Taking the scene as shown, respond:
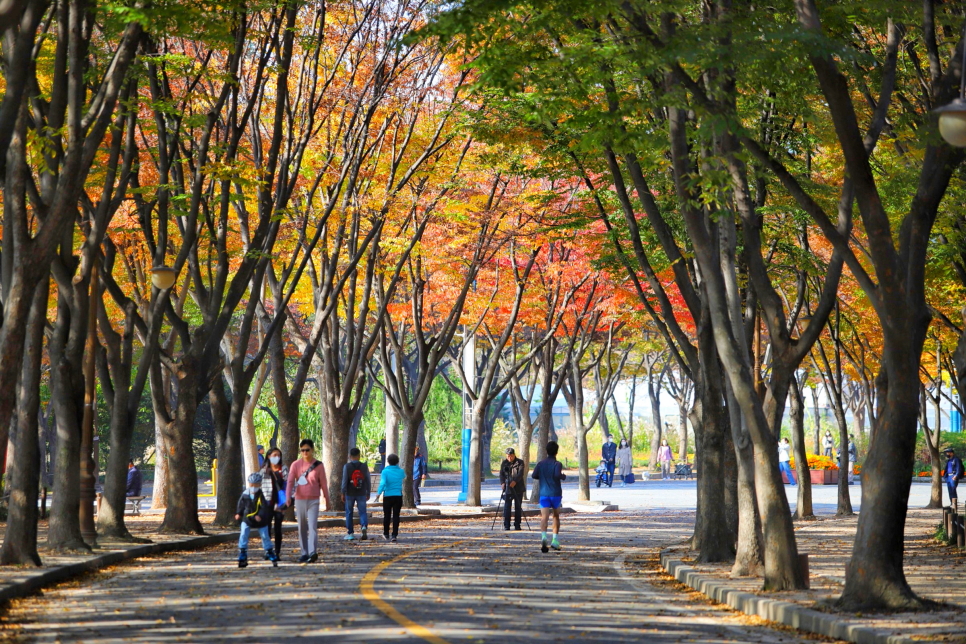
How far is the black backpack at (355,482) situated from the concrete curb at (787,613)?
774 cm

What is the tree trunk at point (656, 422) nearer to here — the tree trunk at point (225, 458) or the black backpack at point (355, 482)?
the tree trunk at point (225, 458)

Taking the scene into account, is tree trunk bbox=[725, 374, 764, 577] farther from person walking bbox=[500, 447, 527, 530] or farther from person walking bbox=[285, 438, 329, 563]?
person walking bbox=[500, 447, 527, 530]

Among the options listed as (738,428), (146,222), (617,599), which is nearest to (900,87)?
(738,428)

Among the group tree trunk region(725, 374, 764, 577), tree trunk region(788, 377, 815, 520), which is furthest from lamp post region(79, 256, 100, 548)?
tree trunk region(788, 377, 815, 520)

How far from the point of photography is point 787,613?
10875mm

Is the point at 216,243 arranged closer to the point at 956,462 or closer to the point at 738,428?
the point at 738,428

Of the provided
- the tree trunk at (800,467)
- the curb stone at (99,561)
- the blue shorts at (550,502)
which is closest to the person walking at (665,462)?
the tree trunk at (800,467)

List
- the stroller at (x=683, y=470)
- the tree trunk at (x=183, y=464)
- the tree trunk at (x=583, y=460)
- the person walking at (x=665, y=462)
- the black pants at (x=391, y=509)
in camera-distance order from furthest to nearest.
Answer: the person walking at (x=665, y=462), the stroller at (x=683, y=470), the tree trunk at (x=583, y=460), the black pants at (x=391, y=509), the tree trunk at (x=183, y=464)

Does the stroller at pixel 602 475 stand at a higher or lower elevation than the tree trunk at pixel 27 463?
lower

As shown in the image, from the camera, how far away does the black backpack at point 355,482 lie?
20875 millimetres

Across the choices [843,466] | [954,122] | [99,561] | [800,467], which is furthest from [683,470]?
[954,122]

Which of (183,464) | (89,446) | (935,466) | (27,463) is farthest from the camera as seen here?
(935,466)

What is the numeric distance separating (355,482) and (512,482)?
5093 mm

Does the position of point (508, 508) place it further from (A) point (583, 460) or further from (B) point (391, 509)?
(A) point (583, 460)
